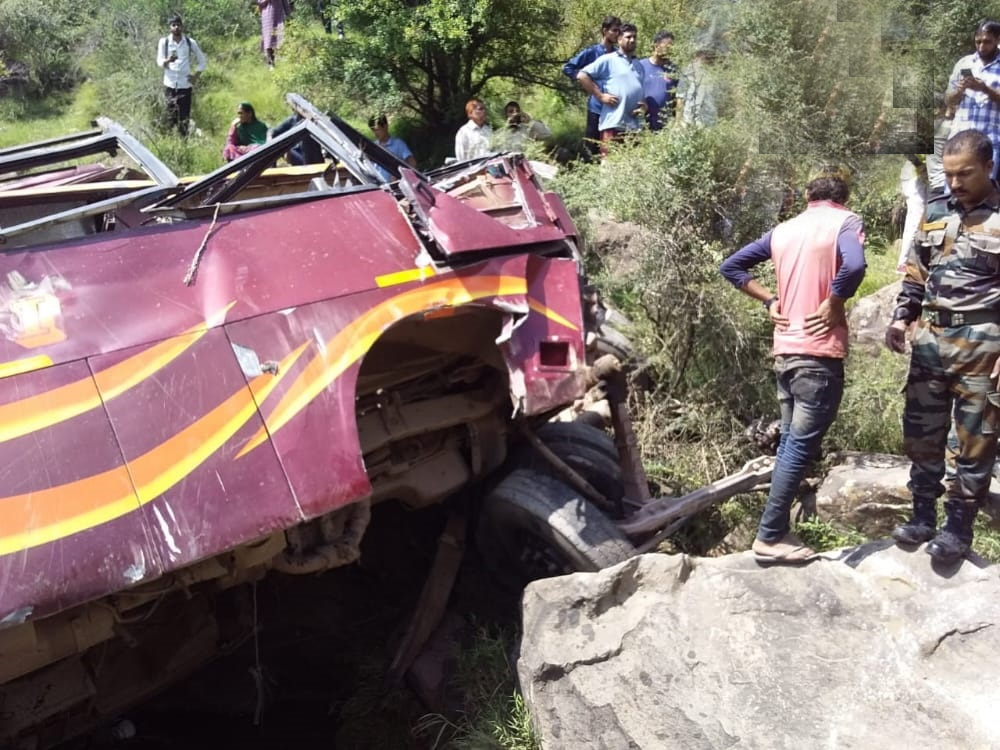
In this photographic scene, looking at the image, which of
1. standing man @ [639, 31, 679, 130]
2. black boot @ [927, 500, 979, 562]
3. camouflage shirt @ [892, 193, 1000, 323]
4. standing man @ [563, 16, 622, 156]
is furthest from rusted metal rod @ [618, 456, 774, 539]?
standing man @ [563, 16, 622, 156]

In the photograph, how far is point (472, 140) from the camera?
7953 mm

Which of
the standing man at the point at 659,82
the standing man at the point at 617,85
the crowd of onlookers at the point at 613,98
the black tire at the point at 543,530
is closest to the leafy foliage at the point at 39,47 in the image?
the crowd of onlookers at the point at 613,98

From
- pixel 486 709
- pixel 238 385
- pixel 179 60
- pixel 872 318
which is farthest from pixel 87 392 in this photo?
pixel 179 60

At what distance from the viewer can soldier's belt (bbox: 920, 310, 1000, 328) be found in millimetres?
3285

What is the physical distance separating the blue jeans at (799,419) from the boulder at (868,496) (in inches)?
48.4

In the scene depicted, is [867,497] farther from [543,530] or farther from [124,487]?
[124,487]

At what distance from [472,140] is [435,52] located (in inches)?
89.5

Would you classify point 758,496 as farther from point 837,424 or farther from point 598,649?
point 598,649

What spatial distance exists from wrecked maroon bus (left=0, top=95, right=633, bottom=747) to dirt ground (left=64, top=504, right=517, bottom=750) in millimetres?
583

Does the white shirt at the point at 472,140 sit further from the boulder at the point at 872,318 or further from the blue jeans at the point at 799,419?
the blue jeans at the point at 799,419

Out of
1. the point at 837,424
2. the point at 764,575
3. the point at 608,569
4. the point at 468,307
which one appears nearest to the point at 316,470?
the point at 468,307

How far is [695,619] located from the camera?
11.5ft

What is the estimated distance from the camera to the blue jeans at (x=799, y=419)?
3.63 metres

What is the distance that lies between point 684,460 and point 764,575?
6.26 ft
